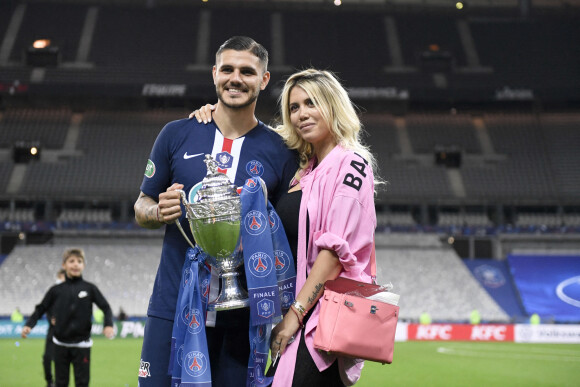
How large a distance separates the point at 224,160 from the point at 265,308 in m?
1.00

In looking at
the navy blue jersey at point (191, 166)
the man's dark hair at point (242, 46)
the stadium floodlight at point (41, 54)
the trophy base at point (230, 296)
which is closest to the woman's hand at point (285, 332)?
the trophy base at point (230, 296)

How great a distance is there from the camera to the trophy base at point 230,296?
376cm

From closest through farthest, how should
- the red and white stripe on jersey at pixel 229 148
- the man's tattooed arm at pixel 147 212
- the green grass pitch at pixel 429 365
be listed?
the man's tattooed arm at pixel 147 212, the red and white stripe on jersey at pixel 229 148, the green grass pitch at pixel 429 365

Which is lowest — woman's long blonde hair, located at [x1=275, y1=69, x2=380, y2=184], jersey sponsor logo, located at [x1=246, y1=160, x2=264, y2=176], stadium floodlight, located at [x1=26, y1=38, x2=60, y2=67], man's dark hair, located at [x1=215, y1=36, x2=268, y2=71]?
jersey sponsor logo, located at [x1=246, y1=160, x2=264, y2=176]

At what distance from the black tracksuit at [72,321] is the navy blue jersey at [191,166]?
5.33m

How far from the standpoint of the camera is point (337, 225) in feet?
12.5

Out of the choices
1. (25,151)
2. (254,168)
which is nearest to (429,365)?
(254,168)

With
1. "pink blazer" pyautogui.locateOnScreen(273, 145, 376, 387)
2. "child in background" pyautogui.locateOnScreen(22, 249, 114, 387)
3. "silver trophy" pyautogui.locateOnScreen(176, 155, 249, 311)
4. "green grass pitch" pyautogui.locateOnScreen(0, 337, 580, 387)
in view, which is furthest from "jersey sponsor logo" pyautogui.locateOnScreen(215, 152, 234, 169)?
"green grass pitch" pyautogui.locateOnScreen(0, 337, 580, 387)

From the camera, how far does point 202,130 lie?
4332 mm

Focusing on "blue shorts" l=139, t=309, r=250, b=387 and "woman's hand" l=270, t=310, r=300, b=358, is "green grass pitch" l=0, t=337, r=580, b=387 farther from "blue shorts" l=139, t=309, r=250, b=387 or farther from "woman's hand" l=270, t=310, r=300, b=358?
"woman's hand" l=270, t=310, r=300, b=358

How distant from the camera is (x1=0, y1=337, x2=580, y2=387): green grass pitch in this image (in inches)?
546

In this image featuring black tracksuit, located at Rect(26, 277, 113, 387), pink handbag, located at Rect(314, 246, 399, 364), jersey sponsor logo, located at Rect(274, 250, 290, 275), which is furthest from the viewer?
black tracksuit, located at Rect(26, 277, 113, 387)

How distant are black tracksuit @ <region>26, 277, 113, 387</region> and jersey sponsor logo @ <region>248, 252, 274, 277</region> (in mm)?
5878

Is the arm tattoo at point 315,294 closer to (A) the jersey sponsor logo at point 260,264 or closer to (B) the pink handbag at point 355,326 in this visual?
(B) the pink handbag at point 355,326
